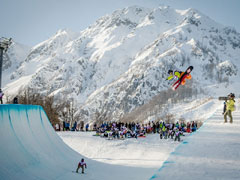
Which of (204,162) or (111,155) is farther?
(111,155)

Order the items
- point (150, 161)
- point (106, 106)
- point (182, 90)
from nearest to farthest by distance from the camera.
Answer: point (150, 161) < point (182, 90) < point (106, 106)

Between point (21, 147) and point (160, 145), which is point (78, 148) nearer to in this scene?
point (160, 145)

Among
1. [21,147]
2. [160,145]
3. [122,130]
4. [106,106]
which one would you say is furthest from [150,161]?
[106,106]

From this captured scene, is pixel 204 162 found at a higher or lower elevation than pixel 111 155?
higher

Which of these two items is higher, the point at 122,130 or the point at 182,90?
the point at 182,90

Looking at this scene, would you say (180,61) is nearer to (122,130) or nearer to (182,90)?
(182,90)

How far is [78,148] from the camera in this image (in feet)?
59.5

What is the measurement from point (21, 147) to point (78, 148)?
9.49 m

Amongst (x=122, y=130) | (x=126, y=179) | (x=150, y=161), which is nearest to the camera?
(x=126, y=179)

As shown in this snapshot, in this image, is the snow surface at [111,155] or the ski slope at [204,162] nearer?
the ski slope at [204,162]

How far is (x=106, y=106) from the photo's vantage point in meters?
190

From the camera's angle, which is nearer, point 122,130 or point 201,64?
point 122,130

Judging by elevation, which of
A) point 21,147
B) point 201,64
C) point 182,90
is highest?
point 201,64

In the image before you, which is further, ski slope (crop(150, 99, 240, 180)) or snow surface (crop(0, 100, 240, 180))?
snow surface (crop(0, 100, 240, 180))
